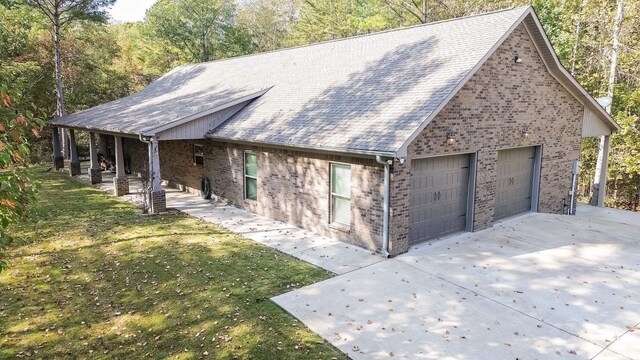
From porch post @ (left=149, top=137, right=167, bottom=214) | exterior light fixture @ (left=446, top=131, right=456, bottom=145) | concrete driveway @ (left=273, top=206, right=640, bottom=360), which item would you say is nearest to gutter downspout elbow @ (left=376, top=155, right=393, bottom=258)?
concrete driveway @ (left=273, top=206, right=640, bottom=360)

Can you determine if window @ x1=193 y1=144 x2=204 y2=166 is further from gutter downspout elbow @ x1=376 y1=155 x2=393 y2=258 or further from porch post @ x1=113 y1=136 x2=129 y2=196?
gutter downspout elbow @ x1=376 y1=155 x2=393 y2=258

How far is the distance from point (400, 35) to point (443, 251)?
7.55 metres

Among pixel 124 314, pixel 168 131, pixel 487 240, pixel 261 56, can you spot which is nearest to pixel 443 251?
pixel 487 240

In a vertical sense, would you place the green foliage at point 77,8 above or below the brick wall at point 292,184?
above

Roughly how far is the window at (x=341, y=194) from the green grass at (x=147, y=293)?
190 cm

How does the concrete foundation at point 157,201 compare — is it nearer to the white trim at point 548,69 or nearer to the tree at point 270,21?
the white trim at point 548,69

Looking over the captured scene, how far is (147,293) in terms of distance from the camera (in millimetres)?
7703

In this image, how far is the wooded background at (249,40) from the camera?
2012cm

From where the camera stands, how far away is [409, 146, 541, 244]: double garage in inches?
406

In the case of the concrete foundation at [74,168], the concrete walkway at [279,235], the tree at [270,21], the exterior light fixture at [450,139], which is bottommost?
the concrete walkway at [279,235]

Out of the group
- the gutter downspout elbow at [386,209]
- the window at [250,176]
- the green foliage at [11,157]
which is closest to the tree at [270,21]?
the window at [250,176]

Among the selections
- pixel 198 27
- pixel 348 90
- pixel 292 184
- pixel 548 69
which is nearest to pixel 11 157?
pixel 292 184

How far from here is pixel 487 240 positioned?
10.8 m

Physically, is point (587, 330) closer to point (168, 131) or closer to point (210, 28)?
point (168, 131)
